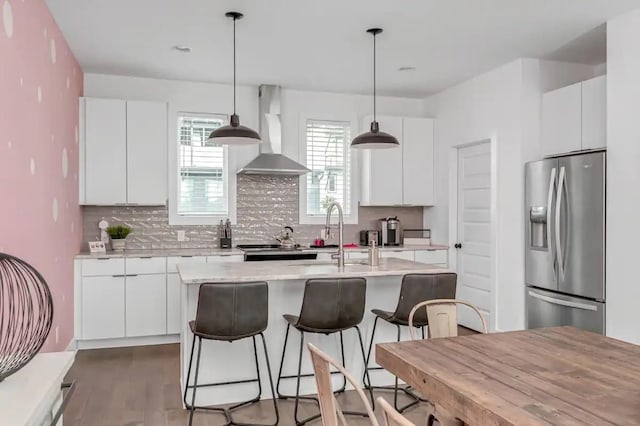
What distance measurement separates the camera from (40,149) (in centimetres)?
357

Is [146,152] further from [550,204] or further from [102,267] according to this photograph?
[550,204]

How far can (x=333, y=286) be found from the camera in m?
3.27

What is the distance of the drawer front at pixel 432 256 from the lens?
6.19 m

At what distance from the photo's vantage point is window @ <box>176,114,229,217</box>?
19.6 feet

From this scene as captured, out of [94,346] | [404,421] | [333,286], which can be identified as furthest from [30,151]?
[404,421]

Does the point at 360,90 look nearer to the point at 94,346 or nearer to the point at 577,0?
the point at 577,0

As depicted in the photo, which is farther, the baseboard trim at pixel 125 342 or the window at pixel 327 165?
the window at pixel 327 165

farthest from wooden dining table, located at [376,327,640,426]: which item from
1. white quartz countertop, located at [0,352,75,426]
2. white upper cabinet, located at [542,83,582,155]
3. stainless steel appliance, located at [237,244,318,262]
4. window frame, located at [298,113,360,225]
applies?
window frame, located at [298,113,360,225]

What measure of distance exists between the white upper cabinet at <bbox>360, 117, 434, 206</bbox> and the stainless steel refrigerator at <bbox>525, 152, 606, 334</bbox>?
174cm

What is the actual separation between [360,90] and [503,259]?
2.63 metres

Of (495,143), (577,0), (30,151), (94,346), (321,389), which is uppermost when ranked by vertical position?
(577,0)

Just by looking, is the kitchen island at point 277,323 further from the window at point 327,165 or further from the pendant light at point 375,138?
the window at point 327,165

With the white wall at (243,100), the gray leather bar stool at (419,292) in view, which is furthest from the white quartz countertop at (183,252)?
the gray leather bar stool at (419,292)

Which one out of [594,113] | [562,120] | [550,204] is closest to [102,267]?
[550,204]
